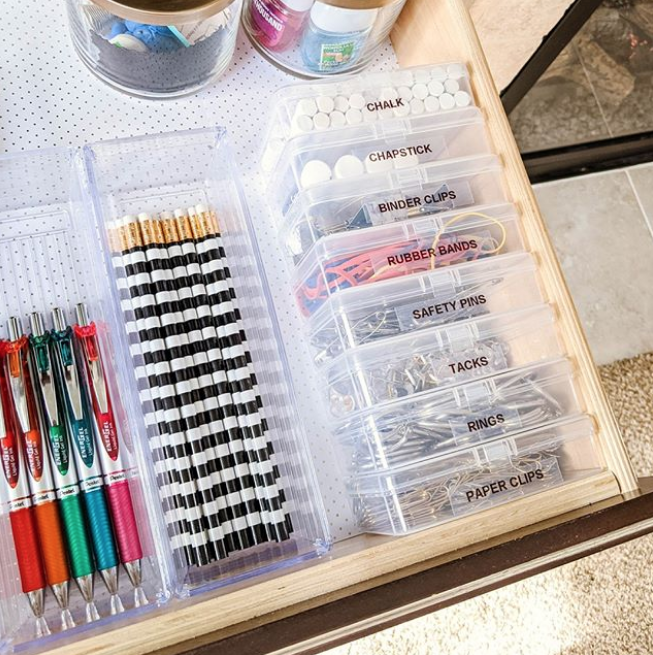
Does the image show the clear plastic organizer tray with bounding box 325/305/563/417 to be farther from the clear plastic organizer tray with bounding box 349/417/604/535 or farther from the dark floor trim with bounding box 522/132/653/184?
the dark floor trim with bounding box 522/132/653/184

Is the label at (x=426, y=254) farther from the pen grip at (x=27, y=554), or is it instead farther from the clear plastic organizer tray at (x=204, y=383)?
the pen grip at (x=27, y=554)

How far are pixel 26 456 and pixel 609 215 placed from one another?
1.54 meters

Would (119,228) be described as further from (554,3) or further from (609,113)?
(609,113)

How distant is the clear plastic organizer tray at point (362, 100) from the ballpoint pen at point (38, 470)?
0.34 meters

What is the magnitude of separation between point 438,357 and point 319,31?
1.26 feet

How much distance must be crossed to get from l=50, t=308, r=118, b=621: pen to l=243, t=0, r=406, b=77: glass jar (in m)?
0.41

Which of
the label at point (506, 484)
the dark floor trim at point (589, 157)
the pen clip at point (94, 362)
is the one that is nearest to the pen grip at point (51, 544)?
the pen clip at point (94, 362)

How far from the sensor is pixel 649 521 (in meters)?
0.65

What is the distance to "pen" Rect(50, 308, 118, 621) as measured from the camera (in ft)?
2.12

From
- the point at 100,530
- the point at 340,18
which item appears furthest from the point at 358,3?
the point at 100,530

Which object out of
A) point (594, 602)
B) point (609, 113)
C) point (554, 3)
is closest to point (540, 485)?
point (554, 3)

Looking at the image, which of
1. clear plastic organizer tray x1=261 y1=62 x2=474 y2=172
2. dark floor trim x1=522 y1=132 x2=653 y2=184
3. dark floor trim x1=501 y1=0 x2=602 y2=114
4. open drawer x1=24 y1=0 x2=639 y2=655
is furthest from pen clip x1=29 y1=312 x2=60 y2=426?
dark floor trim x1=522 y1=132 x2=653 y2=184

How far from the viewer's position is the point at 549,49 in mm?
→ 1259

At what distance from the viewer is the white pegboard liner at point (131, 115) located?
760mm
